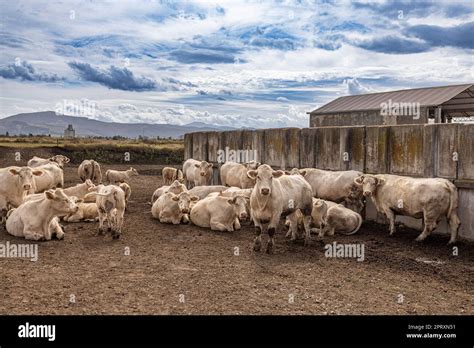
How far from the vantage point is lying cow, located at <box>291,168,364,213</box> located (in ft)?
48.6

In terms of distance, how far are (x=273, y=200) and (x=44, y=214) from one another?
520cm

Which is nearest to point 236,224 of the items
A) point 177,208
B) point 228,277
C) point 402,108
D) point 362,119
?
point 177,208

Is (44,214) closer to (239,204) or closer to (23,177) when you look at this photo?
(23,177)

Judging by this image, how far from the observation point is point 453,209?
11570mm

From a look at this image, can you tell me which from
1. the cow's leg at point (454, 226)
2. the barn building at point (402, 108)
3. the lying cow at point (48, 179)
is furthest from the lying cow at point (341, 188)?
the barn building at point (402, 108)

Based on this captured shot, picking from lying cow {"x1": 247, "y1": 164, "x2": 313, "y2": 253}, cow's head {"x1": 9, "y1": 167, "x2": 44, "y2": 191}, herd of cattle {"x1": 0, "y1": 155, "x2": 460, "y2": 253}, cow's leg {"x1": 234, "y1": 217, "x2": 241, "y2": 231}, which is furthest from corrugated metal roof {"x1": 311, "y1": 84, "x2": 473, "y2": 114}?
cow's head {"x1": 9, "y1": 167, "x2": 44, "y2": 191}

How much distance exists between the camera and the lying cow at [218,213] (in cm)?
1331

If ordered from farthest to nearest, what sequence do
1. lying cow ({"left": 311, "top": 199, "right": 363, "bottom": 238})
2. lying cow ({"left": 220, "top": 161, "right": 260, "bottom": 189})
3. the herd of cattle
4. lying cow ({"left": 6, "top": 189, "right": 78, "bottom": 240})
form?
1. lying cow ({"left": 220, "top": 161, "right": 260, "bottom": 189})
2. lying cow ({"left": 311, "top": 199, "right": 363, "bottom": 238})
3. lying cow ({"left": 6, "top": 189, "right": 78, "bottom": 240})
4. the herd of cattle

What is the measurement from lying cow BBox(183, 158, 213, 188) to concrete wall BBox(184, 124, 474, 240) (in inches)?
82.3

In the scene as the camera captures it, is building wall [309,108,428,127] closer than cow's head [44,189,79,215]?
No

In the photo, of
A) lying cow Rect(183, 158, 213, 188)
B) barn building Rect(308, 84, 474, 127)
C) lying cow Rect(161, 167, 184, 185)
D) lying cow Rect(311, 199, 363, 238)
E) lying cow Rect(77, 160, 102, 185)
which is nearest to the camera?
lying cow Rect(311, 199, 363, 238)

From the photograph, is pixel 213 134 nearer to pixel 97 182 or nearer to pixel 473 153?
pixel 97 182

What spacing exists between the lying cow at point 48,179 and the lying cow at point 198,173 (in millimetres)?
5564

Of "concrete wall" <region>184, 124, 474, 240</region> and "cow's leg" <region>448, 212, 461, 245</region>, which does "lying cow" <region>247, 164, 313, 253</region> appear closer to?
"cow's leg" <region>448, 212, 461, 245</region>
